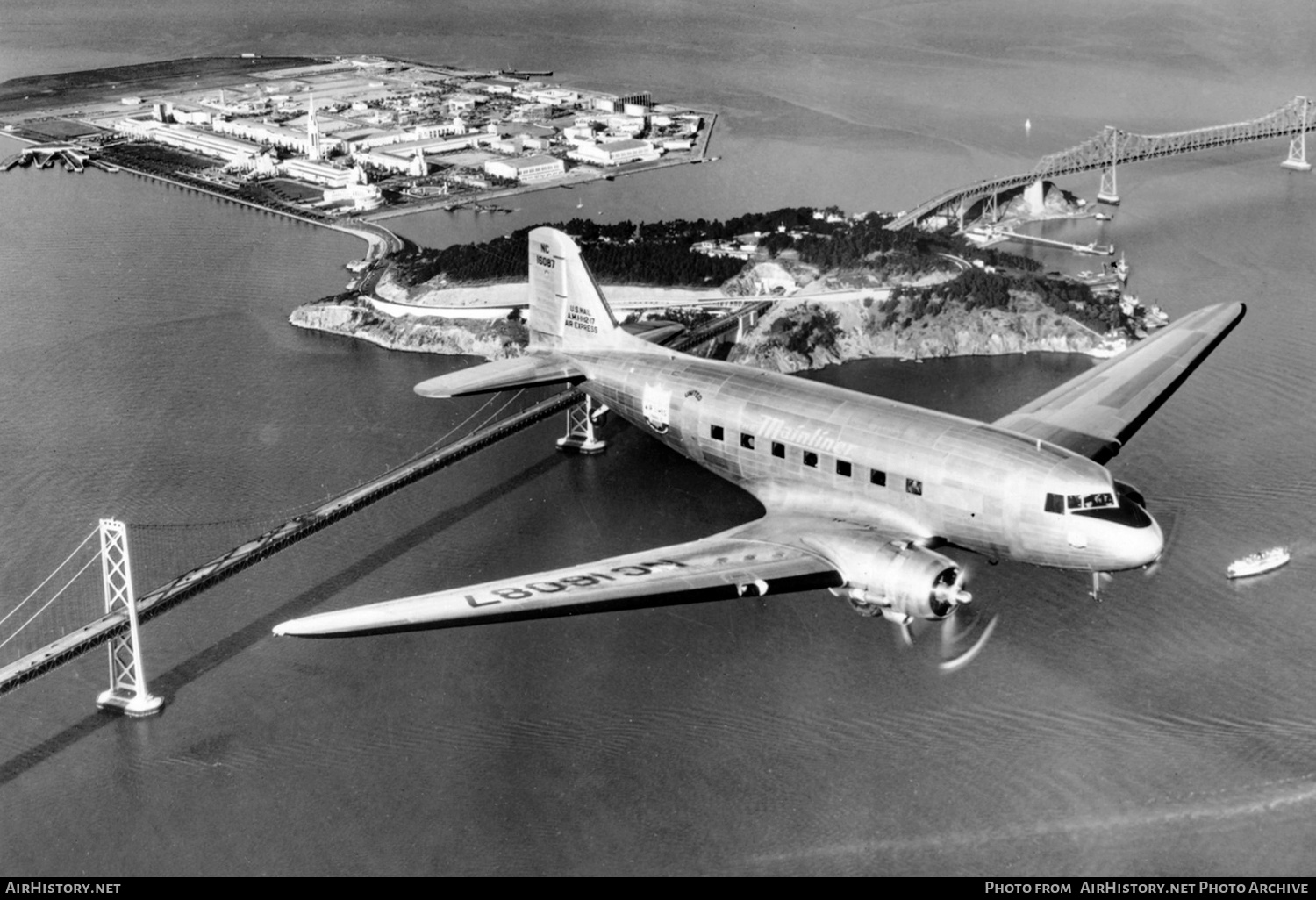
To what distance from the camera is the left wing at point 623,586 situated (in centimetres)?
4450

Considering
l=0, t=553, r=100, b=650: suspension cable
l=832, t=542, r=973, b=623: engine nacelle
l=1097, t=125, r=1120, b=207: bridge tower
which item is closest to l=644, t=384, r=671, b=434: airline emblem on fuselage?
l=832, t=542, r=973, b=623: engine nacelle

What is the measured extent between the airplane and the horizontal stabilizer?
151mm

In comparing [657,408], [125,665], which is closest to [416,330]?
[657,408]

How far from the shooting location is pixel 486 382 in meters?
66.2

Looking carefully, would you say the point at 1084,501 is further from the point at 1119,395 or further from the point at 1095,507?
the point at 1119,395

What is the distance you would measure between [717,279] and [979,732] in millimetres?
70449

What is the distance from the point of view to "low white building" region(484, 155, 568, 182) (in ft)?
565

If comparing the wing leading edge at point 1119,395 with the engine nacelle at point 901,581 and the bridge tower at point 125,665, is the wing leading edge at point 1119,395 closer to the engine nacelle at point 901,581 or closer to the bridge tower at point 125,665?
the engine nacelle at point 901,581

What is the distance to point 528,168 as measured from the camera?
172375 mm

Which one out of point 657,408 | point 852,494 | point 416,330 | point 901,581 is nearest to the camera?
point 901,581

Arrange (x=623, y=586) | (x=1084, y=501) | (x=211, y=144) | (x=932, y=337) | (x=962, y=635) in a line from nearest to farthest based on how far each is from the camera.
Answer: (x=1084, y=501)
(x=623, y=586)
(x=962, y=635)
(x=932, y=337)
(x=211, y=144)

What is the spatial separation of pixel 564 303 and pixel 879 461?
24.1 metres

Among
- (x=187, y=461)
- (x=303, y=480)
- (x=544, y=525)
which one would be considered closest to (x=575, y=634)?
(x=544, y=525)

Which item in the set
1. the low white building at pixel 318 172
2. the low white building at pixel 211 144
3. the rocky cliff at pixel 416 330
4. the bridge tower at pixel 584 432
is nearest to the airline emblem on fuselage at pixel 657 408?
the bridge tower at pixel 584 432
